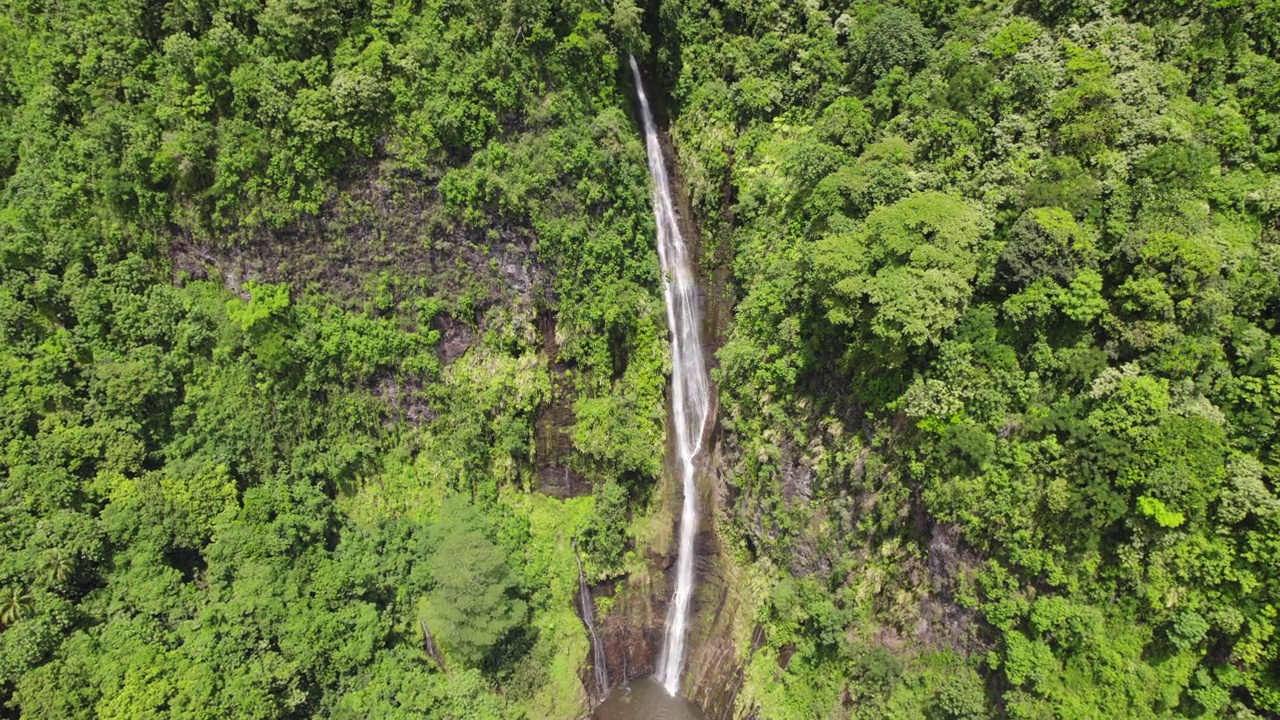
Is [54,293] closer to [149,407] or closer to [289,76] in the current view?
[149,407]

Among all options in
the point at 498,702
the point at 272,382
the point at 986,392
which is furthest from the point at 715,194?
the point at 498,702

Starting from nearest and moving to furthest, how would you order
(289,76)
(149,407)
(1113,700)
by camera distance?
(1113,700)
(289,76)
(149,407)

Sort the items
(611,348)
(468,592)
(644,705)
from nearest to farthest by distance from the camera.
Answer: (468,592), (611,348), (644,705)

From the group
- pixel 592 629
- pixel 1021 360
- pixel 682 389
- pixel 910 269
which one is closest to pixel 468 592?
pixel 592 629

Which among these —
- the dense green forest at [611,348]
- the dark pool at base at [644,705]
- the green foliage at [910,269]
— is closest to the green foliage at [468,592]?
the dense green forest at [611,348]

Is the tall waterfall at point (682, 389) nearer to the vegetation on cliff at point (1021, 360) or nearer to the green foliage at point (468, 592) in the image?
the vegetation on cliff at point (1021, 360)

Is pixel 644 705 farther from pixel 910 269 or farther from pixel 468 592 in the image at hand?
pixel 910 269
